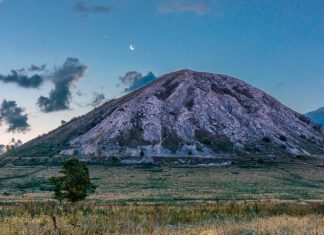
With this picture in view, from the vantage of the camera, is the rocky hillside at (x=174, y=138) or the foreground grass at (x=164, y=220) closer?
the foreground grass at (x=164, y=220)

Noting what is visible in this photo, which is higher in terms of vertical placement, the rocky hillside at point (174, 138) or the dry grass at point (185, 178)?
the rocky hillside at point (174, 138)

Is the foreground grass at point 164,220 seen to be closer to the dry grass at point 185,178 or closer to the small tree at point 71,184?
the small tree at point 71,184

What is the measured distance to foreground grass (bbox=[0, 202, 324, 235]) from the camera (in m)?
19.1

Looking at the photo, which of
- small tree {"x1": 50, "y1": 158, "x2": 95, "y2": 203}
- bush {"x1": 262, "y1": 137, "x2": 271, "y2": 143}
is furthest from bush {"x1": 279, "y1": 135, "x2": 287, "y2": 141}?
small tree {"x1": 50, "y1": 158, "x2": 95, "y2": 203}

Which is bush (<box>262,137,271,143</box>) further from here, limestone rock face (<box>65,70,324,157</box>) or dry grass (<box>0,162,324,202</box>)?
dry grass (<box>0,162,324,202</box>)

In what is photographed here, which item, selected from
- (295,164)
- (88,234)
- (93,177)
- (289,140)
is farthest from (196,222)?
(289,140)

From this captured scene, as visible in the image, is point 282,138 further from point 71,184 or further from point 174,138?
point 71,184

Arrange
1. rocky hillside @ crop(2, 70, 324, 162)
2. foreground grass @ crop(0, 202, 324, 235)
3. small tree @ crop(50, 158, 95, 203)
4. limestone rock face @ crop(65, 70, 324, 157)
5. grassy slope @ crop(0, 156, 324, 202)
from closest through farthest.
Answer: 1. foreground grass @ crop(0, 202, 324, 235)
2. small tree @ crop(50, 158, 95, 203)
3. grassy slope @ crop(0, 156, 324, 202)
4. limestone rock face @ crop(65, 70, 324, 157)
5. rocky hillside @ crop(2, 70, 324, 162)

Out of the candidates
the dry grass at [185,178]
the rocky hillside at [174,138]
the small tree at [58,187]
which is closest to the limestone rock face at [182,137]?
the rocky hillside at [174,138]

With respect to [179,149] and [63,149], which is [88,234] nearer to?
[179,149]

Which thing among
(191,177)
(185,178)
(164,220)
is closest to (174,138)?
(191,177)

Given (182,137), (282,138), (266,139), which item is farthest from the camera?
(282,138)

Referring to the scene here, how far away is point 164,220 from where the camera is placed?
25078mm

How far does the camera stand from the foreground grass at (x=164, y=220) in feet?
62.6
